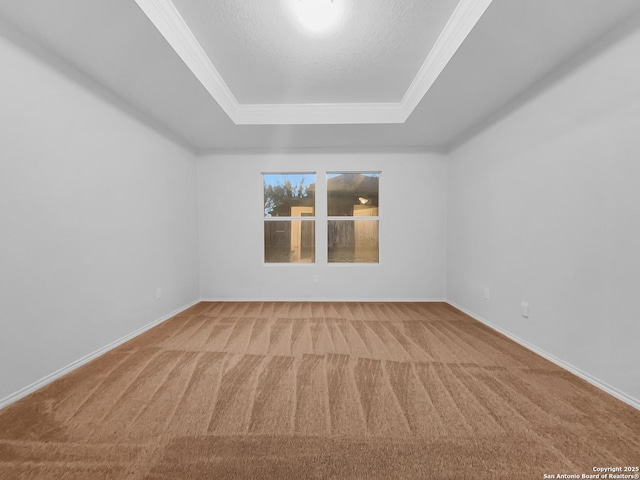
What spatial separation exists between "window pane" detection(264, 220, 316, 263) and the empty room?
1145 mm

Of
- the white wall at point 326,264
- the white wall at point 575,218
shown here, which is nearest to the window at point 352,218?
the white wall at point 326,264

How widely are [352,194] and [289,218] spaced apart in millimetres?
1166

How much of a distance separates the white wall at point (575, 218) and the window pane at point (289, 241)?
257 centimetres

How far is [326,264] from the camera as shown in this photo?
411cm

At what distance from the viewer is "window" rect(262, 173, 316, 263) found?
423 cm

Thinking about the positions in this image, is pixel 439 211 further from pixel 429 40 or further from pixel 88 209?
pixel 88 209

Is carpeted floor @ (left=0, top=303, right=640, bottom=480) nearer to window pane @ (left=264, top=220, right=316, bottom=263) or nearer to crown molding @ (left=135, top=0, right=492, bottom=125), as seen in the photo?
window pane @ (left=264, top=220, right=316, bottom=263)

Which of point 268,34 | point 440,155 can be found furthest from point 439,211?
point 268,34

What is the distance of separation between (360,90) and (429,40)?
34.6 inches

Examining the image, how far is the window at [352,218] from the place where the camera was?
421 centimetres

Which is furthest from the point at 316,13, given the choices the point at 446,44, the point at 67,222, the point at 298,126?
the point at 67,222

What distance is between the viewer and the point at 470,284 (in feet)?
11.0

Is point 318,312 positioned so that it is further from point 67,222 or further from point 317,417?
point 67,222

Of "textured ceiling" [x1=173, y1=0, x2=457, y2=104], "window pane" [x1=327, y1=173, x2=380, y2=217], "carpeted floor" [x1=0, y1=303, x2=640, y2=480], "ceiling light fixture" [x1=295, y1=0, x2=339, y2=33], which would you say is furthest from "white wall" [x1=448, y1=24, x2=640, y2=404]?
"ceiling light fixture" [x1=295, y1=0, x2=339, y2=33]
